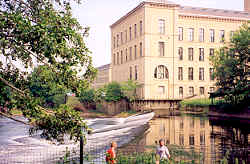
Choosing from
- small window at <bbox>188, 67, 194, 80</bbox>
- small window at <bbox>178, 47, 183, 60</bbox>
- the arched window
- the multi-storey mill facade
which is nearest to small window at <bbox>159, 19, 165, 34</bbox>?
the multi-storey mill facade

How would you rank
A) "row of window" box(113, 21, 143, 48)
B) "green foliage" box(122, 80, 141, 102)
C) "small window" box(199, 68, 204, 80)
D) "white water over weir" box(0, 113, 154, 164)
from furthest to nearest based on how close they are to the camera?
"small window" box(199, 68, 204, 80) < "row of window" box(113, 21, 143, 48) < "green foliage" box(122, 80, 141, 102) < "white water over weir" box(0, 113, 154, 164)

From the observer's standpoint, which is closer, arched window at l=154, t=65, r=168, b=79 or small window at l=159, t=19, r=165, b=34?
arched window at l=154, t=65, r=168, b=79

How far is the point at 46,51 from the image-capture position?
936 centimetres

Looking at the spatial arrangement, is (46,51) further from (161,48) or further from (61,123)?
(161,48)

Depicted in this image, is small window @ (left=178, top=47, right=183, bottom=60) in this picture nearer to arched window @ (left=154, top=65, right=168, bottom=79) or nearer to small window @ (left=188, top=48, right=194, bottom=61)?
small window @ (left=188, top=48, right=194, bottom=61)

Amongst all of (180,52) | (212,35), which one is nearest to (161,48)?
(180,52)

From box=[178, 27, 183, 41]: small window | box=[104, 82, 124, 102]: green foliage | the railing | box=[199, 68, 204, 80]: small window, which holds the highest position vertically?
box=[178, 27, 183, 41]: small window

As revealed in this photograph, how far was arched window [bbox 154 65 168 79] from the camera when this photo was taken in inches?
2781

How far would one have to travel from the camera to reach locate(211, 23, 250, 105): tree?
146 ft

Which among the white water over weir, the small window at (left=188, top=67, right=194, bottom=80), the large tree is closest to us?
the large tree

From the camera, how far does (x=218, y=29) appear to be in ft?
252

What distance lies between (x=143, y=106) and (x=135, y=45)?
48.1ft

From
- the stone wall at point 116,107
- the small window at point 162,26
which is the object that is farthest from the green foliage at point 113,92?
the small window at point 162,26

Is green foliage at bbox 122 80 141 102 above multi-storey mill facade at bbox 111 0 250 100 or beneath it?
beneath
